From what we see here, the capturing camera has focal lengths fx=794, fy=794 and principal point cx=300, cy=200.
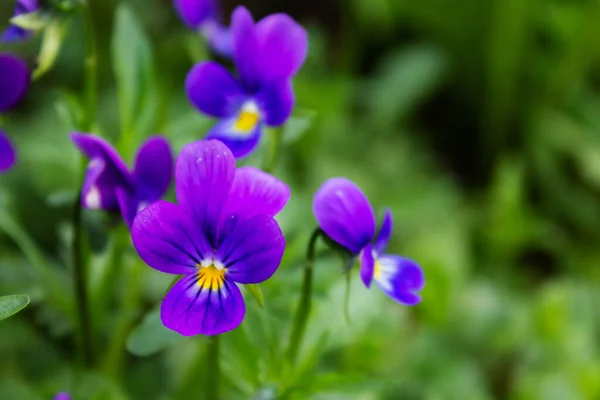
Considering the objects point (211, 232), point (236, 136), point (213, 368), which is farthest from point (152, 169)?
point (213, 368)

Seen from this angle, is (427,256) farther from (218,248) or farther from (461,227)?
(218,248)

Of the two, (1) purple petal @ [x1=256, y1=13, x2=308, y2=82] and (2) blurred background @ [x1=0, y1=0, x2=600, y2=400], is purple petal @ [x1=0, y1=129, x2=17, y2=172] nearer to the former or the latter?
(2) blurred background @ [x1=0, y1=0, x2=600, y2=400]

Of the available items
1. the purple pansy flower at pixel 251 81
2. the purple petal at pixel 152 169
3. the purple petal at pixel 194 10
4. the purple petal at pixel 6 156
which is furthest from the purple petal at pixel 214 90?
the purple petal at pixel 6 156

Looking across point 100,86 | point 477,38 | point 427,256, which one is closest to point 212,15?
point 427,256

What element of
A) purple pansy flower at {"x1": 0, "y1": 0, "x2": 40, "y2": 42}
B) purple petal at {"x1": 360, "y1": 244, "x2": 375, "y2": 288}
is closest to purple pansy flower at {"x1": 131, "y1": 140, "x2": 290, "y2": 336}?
purple petal at {"x1": 360, "y1": 244, "x2": 375, "y2": 288}

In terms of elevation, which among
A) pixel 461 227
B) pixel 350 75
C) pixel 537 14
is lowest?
pixel 461 227

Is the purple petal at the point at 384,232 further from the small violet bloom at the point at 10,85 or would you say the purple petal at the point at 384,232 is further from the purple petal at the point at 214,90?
the small violet bloom at the point at 10,85
